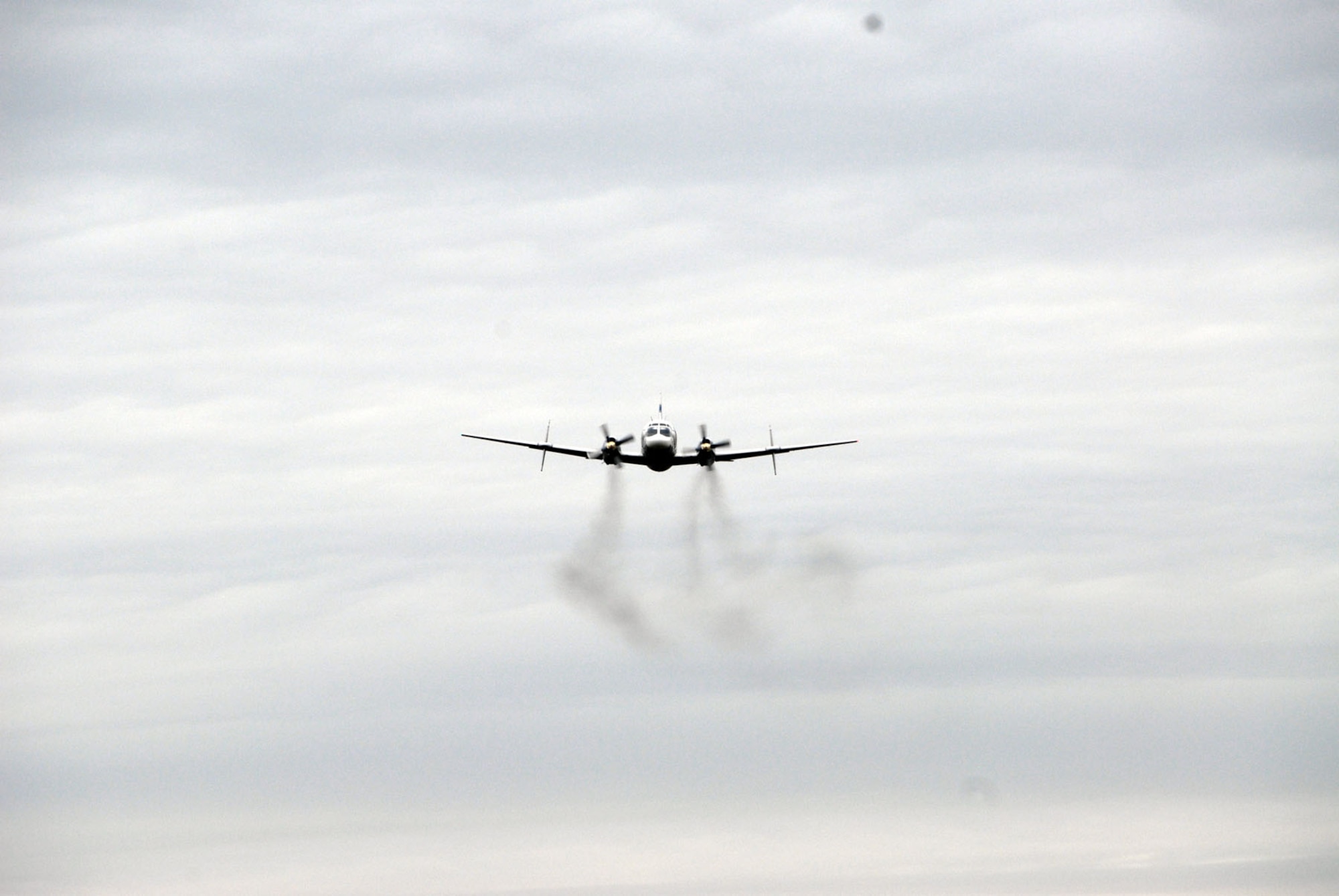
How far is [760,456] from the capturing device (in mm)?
192625

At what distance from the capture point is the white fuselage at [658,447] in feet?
612

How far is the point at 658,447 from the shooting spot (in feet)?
611

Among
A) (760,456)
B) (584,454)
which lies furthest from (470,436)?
(760,456)

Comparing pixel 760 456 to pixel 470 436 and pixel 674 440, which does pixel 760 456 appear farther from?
pixel 470 436

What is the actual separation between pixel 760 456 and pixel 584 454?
12553 millimetres

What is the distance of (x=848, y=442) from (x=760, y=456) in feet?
21.3

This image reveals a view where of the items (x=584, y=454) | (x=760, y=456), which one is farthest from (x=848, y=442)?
(x=584, y=454)

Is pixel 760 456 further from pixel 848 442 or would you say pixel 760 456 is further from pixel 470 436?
pixel 470 436

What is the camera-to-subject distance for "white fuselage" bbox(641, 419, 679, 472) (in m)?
186

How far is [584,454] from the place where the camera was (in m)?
195

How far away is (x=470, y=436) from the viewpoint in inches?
7608

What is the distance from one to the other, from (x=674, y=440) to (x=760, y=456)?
737cm

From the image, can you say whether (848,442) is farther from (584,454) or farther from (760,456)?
(584,454)

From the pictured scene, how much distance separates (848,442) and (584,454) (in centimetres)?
1866
